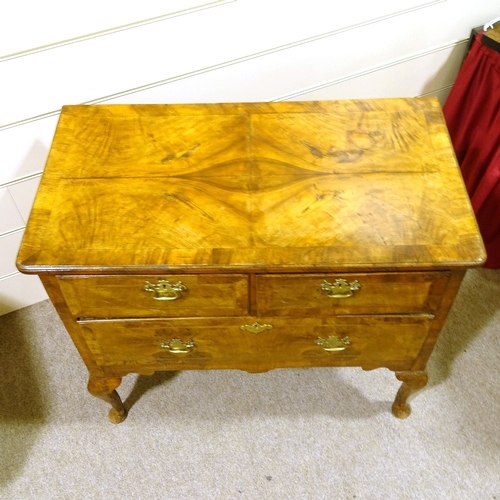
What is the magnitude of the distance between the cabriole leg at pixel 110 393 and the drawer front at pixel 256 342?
0.26ft

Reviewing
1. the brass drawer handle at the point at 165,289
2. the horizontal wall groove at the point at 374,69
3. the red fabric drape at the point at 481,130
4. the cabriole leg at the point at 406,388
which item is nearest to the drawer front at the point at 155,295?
the brass drawer handle at the point at 165,289

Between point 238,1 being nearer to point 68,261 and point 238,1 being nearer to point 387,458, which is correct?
point 68,261

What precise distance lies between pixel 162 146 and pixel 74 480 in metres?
0.90

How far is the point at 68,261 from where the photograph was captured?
3.22ft

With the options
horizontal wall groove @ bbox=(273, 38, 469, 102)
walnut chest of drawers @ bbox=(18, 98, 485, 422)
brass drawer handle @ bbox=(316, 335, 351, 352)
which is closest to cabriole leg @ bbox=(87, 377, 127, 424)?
walnut chest of drawers @ bbox=(18, 98, 485, 422)

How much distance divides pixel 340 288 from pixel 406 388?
49 cm

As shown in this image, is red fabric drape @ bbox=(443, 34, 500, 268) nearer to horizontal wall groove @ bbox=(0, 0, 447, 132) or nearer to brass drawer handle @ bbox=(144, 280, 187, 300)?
horizontal wall groove @ bbox=(0, 0, 447, 132)

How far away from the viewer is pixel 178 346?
1199 mm

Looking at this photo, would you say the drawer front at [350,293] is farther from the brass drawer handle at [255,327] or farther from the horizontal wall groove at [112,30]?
the horizontal wall groove at [112,30]

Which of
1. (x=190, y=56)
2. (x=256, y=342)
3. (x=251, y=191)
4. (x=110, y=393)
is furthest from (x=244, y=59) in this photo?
(x=110, y=393)

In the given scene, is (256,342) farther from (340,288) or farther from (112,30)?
(112,30)

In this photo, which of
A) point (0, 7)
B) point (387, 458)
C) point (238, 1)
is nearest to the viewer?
point (0, 7)

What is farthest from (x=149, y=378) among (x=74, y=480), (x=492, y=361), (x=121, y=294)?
(x=492, y=361)

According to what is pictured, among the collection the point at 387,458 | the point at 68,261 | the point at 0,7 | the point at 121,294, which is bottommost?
the point at 387,458
